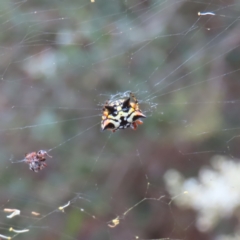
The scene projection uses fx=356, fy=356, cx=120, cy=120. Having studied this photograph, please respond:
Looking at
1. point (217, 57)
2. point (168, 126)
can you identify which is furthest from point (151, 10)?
point (168, 126)

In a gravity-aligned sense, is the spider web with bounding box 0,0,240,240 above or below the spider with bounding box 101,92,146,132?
above

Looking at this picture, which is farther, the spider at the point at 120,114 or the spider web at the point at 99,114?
the spider web at the point at 99,114

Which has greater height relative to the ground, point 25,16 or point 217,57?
point 25,16

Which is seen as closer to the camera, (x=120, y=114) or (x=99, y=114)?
(x=120, y=114)

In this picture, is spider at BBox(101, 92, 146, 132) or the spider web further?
the spider web

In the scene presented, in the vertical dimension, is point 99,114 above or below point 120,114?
above

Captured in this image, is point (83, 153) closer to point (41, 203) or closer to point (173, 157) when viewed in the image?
point (41, 203)

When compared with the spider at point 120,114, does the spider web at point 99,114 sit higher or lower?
higher

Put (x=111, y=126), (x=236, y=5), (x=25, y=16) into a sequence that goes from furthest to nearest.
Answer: (x=25, y=16) → (x=236, y=5) → (x=111, y=126)
